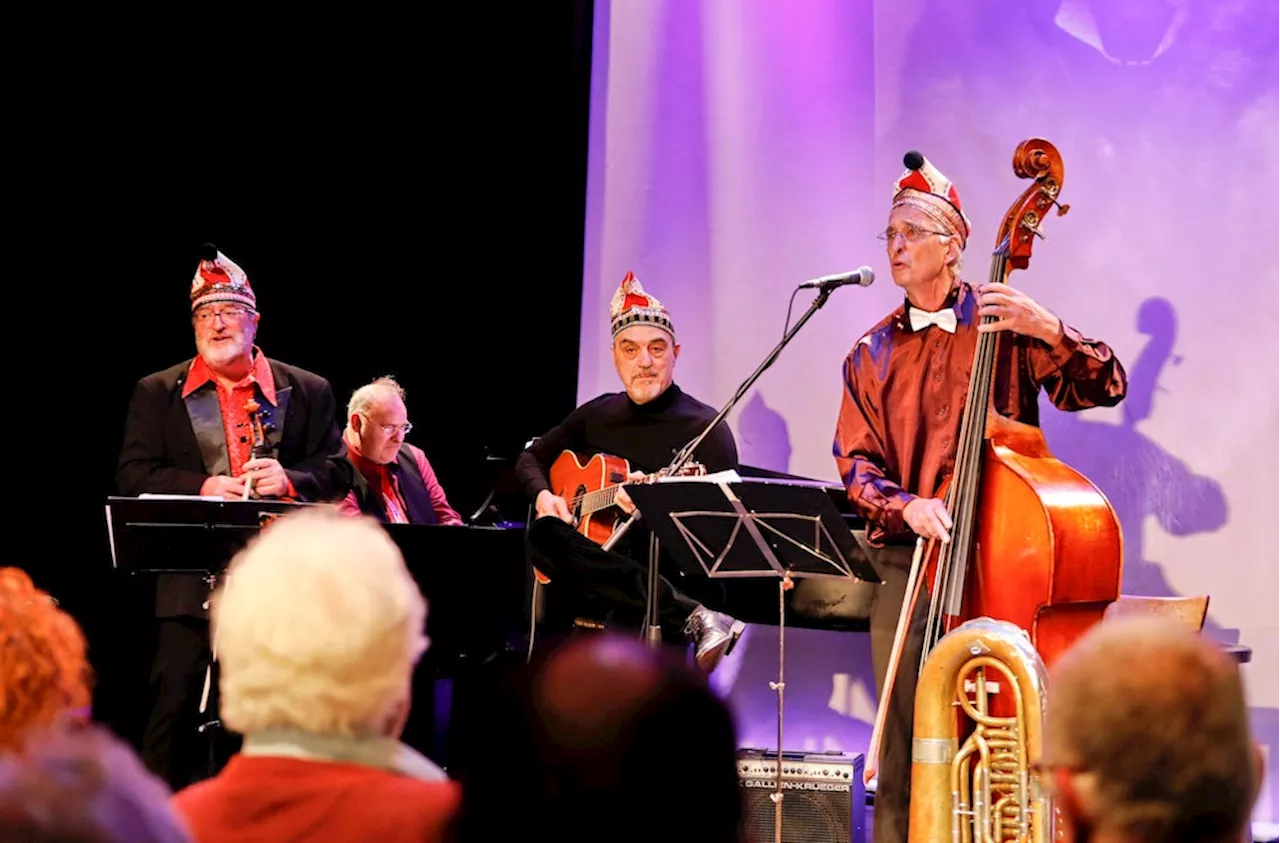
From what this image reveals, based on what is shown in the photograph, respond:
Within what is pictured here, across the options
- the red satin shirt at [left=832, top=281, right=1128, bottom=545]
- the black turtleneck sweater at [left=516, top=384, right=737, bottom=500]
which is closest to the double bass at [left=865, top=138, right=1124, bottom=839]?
the red satin shirt at [left=832, top=281, right=1128, bottom=545]

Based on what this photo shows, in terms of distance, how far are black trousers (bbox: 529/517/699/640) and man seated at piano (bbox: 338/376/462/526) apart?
3.15ft

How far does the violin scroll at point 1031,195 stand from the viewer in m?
4.41

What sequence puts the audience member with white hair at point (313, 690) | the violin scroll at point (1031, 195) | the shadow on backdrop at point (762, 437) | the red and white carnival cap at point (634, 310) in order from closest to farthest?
the audience member with white hair at point (313, 690) → the violin scroll at point (1031, 195) → the red and white carnival cap at point (634, 310) → the shadow on backdrop at point (762, 437)

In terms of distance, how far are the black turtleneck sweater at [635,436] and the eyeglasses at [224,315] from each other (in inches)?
47.3

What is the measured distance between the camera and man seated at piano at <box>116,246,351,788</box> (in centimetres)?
518

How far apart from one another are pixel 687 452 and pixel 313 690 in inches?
140

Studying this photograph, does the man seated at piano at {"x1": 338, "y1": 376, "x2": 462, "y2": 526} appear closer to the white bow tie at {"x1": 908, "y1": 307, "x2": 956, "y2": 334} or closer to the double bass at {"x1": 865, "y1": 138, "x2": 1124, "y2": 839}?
the white bow tie at {"x1": 908, "y1": 307, "x2": 956, "y2": 334}

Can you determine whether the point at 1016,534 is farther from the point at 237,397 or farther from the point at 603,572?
the point at 237,397

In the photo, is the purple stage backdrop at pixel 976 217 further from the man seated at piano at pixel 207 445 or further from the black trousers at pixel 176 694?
the black trousers at pixel 176 694

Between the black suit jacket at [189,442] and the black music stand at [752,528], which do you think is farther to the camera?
the black suit jacket at [189,442]

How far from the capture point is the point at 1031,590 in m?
4.11

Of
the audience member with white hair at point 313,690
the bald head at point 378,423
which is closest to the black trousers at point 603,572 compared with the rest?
the bald head at point 378,423

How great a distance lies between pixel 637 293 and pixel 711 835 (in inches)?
189

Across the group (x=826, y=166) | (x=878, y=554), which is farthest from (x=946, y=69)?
(x=878, y=554)
